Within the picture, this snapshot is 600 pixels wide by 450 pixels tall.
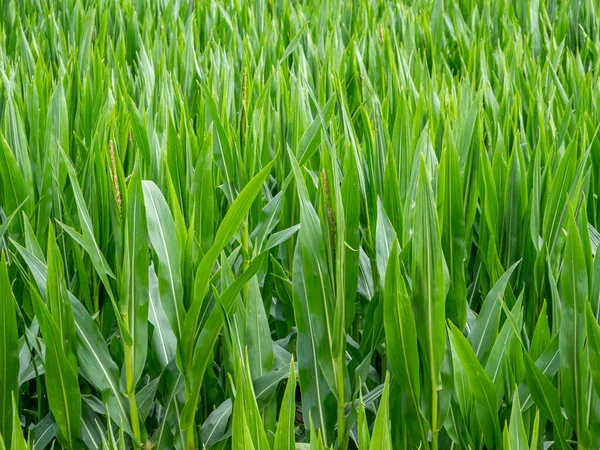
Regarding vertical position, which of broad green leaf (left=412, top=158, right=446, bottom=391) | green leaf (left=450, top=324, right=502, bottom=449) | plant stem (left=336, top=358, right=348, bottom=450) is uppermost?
broad green leaf (left=412, top=158, right=446, bottom=391)

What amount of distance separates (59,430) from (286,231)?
420 millimetres

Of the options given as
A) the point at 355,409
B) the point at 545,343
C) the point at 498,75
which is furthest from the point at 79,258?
the point at 498,75

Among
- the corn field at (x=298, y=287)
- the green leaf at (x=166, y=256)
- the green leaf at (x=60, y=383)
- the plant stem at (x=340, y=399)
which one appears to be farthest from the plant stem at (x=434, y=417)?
the green leaf at (x=60, y=383)

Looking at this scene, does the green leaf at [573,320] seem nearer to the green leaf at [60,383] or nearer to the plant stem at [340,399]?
the plant stem at [340,399]

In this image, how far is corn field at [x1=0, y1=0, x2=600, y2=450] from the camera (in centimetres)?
95

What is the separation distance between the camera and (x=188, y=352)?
3.36 feet

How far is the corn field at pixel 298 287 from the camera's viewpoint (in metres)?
0.95

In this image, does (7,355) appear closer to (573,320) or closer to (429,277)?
(429,277)

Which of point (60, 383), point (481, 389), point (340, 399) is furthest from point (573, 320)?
point (60, 383)

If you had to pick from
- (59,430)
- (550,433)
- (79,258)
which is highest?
(79,258)

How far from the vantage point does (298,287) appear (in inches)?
41.9

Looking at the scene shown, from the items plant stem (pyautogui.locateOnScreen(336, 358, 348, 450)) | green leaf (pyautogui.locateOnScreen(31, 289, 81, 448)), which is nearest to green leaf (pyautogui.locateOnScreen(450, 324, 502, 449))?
plant stem (pyautogui.locateOnScreen(336, 358, 348, 450))

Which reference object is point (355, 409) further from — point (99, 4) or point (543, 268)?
point (99, 4)

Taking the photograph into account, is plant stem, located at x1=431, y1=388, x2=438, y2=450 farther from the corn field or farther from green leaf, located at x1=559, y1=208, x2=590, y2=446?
green leaf, located at x1=559, y1=208, x2=590, y2=446
